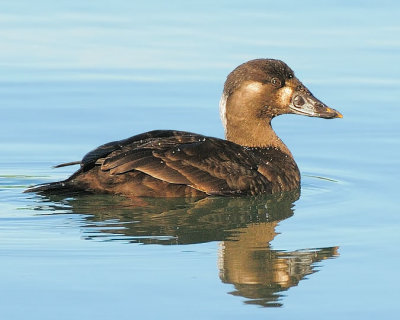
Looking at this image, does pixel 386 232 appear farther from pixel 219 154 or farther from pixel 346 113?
pixel 346 113

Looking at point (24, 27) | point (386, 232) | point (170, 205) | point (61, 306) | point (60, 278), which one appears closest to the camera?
point (61, 306)

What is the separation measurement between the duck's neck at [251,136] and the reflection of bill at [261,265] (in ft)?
6.30

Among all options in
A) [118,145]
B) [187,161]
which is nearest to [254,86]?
[187,161]

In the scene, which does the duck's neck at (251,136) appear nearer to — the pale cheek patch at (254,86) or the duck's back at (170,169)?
the pale cheek patch at (254,86)

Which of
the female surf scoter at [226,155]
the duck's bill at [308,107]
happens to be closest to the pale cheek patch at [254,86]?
the female surf scoter at [226,155]

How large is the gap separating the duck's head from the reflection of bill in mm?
1969

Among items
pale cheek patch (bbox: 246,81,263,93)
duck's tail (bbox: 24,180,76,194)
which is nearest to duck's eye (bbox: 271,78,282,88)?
pale cheek patch (bbox: 246,81,263,93)

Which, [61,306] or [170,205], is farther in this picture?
[170,205]

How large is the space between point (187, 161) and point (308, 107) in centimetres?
168

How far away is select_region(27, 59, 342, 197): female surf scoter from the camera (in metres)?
8.16

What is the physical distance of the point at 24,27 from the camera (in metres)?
14.0

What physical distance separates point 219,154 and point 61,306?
9.47ft

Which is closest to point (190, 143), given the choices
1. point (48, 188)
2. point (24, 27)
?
point (48, 188)

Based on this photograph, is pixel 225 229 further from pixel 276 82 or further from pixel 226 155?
pixel 276 82
